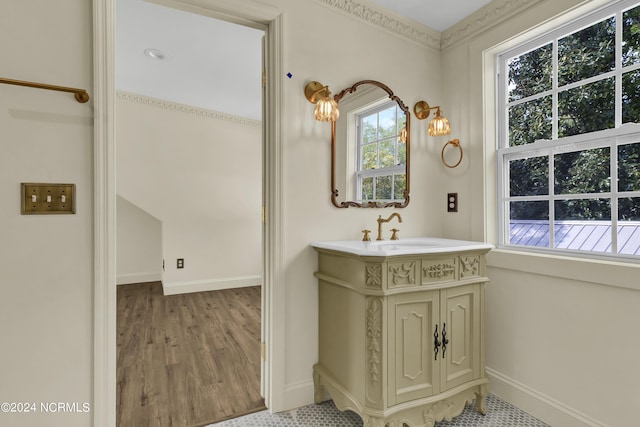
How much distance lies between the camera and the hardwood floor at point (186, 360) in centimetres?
177

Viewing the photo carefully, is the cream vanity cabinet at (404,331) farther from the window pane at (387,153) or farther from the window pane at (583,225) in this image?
the window pane at (387,153)

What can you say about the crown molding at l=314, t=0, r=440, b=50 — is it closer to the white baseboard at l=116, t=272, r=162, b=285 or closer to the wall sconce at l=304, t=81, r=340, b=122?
the wall sconce at l=304, t=81, r=340, b=122

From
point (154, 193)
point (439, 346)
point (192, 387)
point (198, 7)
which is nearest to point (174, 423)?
point (192, 387)

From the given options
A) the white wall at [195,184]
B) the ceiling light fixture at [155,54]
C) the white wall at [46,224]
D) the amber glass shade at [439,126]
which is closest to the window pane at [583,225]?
the amber glass shade at [439,126]

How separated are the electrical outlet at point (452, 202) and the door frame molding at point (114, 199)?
130 centimetres

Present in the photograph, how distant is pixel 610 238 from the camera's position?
1.56m

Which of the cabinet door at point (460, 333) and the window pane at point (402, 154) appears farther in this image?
the window pane at point (402, 154)

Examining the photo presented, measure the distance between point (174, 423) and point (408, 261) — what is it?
1.53 meters

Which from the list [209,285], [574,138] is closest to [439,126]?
[574,138]

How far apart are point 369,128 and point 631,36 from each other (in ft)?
4.48

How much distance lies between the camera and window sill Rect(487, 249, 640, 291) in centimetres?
141

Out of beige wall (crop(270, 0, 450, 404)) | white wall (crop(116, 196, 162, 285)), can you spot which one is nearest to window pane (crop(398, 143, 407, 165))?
beige wall (crop(270, 0, 450, 404))

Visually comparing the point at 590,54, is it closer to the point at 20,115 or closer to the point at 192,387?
the point at 20,115

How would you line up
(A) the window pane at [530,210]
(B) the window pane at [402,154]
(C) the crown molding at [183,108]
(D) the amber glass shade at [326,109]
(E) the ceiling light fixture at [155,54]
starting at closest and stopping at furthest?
1. (D) the amber glass shade at [326,109]
2. (A) the window pane at [530,210]
3. (B) the window pane at [402,154]
4. (E) the ceiling light fixture at [155,54]
5. (C) the crown molding at [183,108]
